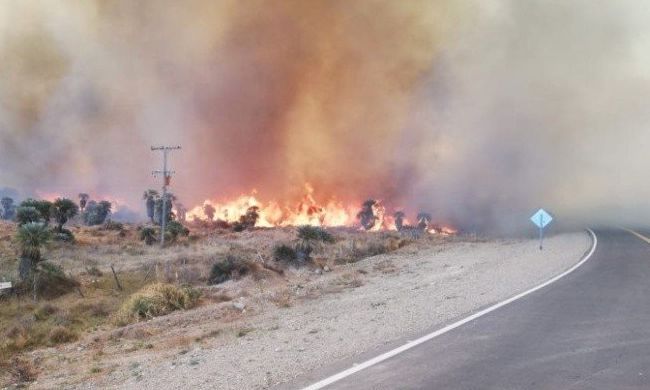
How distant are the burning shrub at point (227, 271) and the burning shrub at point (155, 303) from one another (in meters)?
4.53

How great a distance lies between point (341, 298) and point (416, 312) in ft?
15.1

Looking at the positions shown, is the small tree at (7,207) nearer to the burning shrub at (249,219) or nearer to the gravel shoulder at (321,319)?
the burning shrub at (249,219)

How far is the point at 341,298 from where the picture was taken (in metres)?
15.6

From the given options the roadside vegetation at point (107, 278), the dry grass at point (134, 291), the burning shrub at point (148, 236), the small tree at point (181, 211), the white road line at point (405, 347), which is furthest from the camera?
the small tree at point (181, 211)

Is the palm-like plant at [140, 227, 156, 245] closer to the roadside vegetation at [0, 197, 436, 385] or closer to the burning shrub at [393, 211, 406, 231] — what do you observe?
the roadside vegetation at [0, 197, 436, 385]

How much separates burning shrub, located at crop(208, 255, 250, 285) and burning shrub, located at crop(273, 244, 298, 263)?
338 centimetres

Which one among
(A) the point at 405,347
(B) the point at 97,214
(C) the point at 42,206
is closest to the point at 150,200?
(B) the point at 97,214

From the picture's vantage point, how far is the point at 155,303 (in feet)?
57.4

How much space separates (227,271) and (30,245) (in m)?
9.97

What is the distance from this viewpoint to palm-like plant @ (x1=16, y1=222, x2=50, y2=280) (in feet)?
81.5

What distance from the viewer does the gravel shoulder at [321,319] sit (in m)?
7.81

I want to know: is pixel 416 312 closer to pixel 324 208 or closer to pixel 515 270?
pixel 515 270

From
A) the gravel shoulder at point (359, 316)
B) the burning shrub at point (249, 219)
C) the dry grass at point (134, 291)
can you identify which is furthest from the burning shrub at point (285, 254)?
the burning shrub at point (249, 219)

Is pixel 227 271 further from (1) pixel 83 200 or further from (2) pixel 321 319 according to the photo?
(1) pixel 83 200
